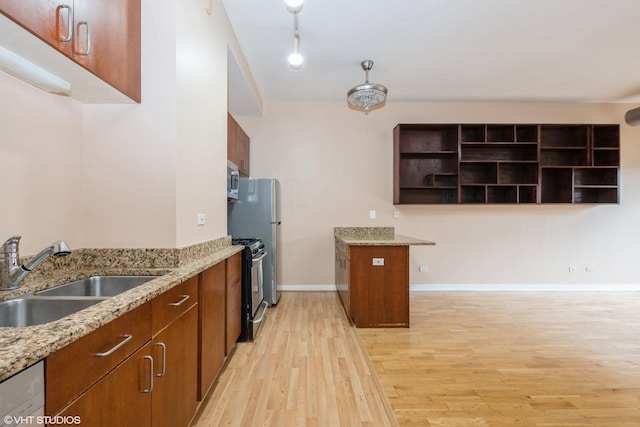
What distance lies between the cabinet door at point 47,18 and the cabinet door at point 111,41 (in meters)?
0.05

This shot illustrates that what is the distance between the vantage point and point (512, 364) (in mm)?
2395

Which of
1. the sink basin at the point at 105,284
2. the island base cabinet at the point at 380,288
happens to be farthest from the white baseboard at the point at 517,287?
the sink basin at the point at 105,284

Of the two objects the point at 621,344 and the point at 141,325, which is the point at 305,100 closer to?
the point at 141,325

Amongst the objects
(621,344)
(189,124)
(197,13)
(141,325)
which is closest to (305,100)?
(197,13)

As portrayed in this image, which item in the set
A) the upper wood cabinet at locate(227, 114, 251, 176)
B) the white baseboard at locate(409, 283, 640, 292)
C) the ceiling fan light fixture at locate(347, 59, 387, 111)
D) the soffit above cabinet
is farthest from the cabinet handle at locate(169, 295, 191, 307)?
the white baseboard at locate(409, 283, 640, 292)

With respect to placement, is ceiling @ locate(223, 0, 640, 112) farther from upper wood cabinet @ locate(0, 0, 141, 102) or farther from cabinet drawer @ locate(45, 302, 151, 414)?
cabinet drawer @ locate(45, 302, 151, 414)

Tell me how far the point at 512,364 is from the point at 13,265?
10.5 feet

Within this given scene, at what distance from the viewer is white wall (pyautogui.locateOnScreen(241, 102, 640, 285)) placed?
4527 mm

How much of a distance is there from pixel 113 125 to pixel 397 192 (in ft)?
11.6

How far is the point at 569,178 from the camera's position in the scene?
4355mm

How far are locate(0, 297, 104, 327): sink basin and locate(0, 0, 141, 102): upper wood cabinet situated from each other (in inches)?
39.3

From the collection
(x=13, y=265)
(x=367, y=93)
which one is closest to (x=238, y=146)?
(x=367, y=93)

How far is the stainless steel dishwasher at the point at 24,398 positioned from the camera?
2.03ft

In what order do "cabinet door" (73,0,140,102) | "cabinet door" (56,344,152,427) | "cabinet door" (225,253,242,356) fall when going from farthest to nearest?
1. "cabinet door" (225,253,242,356)
2. "cabinet door" (73,0,140,102)
3. "cabinet door" (56,344,152,427)
